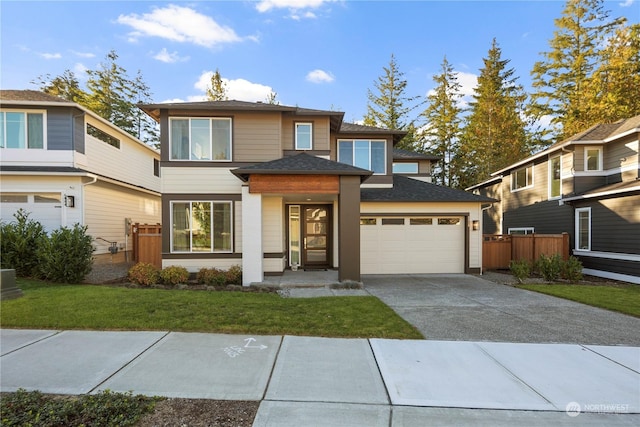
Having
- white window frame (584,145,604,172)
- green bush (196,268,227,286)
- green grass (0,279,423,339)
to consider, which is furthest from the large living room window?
white window frame (584,145,604,172)

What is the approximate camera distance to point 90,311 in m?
5.59

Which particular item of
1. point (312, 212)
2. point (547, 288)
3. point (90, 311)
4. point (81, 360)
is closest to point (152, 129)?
point (312, 212)

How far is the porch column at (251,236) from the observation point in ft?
28.7

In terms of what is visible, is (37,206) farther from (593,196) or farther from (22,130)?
(593,196)

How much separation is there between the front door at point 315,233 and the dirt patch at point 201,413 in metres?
8.49

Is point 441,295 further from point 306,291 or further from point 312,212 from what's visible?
point 312,212

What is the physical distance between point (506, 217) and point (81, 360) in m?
20.4

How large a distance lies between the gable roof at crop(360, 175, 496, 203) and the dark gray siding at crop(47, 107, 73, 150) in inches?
449

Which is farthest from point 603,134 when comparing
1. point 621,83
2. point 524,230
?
point 621,83

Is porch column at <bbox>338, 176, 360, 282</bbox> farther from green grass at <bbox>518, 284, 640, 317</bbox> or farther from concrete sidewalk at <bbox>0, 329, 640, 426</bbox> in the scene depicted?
green grass at <bbox>518, 284, 640, 317</bbox>

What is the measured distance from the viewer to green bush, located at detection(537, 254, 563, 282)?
9.98 m

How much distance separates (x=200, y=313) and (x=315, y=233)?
20.5ft

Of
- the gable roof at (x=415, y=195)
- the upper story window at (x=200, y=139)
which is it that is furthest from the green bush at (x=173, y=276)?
the gable roof at (x=415, y=195)

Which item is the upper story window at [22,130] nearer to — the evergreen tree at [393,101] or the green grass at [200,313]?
the green grass at [200,313]
